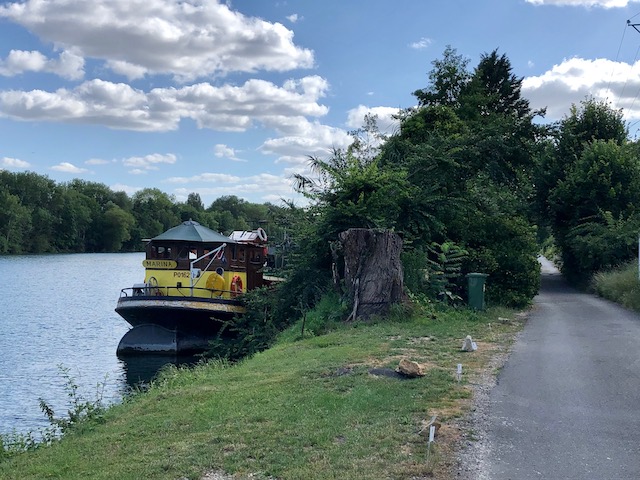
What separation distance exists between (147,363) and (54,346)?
3.79 metres

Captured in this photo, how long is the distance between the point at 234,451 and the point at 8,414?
386 inches

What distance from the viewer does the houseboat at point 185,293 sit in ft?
80.1

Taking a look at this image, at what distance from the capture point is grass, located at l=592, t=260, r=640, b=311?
21212 mm

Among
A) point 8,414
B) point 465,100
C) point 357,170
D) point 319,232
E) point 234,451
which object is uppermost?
point 465,100

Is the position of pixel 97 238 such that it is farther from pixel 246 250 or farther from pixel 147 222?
pixel 246 250

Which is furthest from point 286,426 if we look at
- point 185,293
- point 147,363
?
point 185,293

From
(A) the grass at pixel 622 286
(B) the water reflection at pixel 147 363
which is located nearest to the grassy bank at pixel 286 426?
(B) the water reflection at pixel 147 363

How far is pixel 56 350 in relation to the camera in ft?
78.0

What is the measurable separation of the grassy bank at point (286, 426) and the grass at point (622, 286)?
1091 centimetres

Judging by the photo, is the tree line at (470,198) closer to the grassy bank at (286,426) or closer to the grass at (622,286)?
the grass at (622,286)

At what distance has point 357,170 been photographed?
20.1 m

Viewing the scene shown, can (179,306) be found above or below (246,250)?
below

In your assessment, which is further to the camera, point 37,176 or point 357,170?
point 37,176

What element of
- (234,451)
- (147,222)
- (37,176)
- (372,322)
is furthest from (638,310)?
(147,222)
